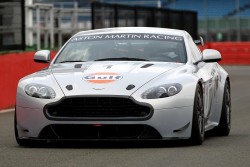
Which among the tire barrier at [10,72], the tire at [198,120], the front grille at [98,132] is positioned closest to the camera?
the front grille at [98,132]

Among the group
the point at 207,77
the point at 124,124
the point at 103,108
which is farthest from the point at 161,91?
the point at 207,77

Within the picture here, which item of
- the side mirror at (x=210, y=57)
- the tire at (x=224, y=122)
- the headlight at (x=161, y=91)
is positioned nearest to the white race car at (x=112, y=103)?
the headlight at (x=161, y=91)

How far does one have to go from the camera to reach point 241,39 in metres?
62.0

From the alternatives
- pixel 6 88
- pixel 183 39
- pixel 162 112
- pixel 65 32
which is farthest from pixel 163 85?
pixel 65 32

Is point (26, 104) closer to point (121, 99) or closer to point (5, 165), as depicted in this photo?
point (121, 99)

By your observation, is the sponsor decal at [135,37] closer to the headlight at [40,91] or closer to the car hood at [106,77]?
the car hood at [106,77]

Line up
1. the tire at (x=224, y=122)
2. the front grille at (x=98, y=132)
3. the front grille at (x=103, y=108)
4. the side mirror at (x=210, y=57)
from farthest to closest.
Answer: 1. the tire at (x=224, y=122)
2. the side mirror at (x=210, y=57)
3. the front grille at (x=98, y=132)
4. the front grille at (x=103, y=108)

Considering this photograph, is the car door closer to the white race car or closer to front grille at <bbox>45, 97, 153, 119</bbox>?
the white race car

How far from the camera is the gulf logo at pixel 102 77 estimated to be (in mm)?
9203

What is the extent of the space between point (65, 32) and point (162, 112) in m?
24.0

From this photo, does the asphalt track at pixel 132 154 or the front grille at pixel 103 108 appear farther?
the front grille at pixel 103 108

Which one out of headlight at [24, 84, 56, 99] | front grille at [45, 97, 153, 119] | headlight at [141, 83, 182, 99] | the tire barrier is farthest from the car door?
the tire barrier

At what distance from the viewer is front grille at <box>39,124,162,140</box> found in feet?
30.0

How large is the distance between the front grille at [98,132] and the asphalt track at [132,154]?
0.12 m
